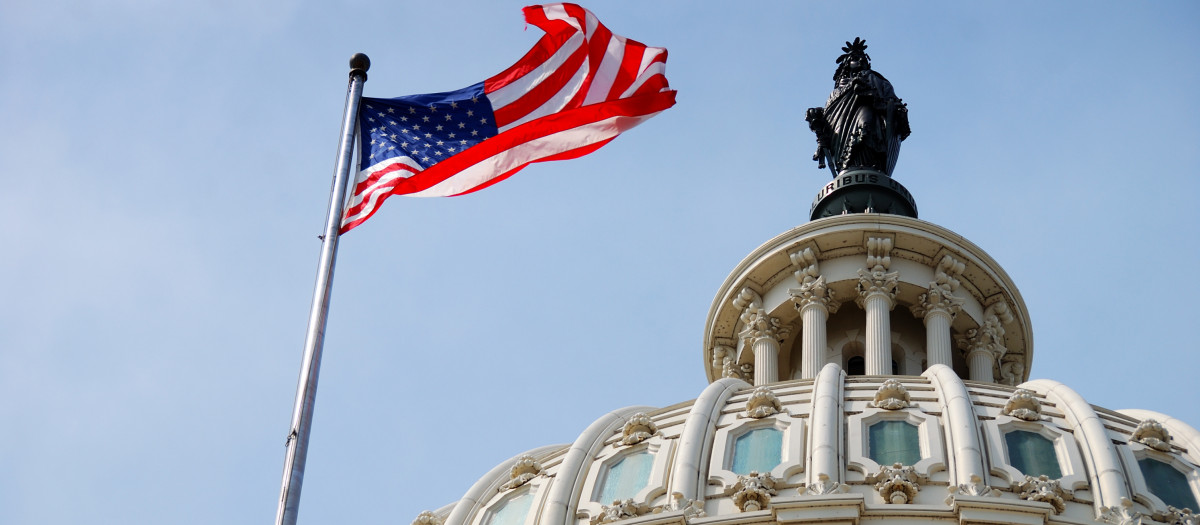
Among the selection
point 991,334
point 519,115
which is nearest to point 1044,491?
point 519,115

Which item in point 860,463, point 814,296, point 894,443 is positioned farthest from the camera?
point 814,296

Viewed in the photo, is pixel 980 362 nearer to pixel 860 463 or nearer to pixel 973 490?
pixel 860 463

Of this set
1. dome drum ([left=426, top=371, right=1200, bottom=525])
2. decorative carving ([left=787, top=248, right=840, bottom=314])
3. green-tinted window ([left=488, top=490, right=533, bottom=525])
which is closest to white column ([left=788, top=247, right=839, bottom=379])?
decorative carving ([left=787, top=248, right=840, bottom=314])

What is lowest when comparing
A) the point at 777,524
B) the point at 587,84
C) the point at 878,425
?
the point at 777,524

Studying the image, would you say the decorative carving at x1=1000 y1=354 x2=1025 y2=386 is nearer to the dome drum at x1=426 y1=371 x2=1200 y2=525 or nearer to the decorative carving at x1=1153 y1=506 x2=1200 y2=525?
the dome drum at x1=426 y1=371 x2=1200 y2=525

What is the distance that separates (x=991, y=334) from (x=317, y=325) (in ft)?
113

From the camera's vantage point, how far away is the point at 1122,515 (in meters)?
42.2

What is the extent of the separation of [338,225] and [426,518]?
18140 millimetres

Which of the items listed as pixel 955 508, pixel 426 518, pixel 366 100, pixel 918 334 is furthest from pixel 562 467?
pixel 918 334

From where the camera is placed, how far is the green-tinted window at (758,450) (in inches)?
1822

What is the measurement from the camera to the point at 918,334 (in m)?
62.7

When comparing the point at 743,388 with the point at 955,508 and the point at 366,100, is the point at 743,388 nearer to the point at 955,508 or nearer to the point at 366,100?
the point at 955,508

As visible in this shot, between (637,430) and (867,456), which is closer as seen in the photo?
(867,456)

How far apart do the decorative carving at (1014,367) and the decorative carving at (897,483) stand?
67.5ft
